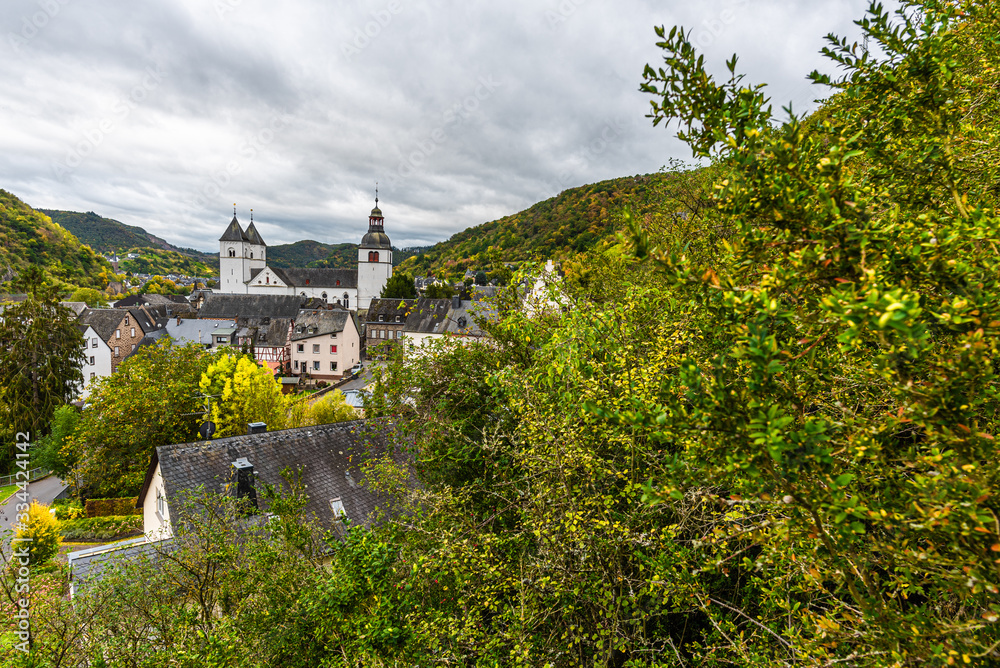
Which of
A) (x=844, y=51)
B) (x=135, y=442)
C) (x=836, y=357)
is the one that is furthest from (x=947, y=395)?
(x=135, y=442)

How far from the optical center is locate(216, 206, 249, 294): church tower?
97.6 metres

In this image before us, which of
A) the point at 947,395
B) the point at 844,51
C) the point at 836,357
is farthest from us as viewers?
the point at 844,51

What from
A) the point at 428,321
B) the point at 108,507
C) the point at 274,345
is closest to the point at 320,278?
the point at 274,345

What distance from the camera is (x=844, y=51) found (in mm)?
3219

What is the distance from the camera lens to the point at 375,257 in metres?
85.8

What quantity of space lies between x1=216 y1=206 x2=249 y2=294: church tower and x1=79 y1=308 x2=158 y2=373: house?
49.8 metres

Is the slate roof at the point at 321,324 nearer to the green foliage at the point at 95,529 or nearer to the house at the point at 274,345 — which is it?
the house at the point at 274,345

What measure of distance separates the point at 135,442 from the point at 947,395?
26799 mm

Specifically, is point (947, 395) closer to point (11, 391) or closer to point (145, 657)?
point (145, 657)

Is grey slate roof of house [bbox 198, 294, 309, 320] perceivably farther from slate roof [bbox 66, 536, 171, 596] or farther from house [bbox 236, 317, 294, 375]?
slate roof [bbox 66, 536, 171, 596]

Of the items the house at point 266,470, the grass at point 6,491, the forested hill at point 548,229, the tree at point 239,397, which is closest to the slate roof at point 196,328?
the forested hill at point 548,229

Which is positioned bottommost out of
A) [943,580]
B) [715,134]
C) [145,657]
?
[145,657]

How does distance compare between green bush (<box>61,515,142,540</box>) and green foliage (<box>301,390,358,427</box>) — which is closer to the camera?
green bush (<box>61,515,142,540</box>)

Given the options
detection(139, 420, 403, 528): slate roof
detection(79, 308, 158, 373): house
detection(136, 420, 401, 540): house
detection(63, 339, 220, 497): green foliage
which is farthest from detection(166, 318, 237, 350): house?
detection(139, 420, 403, 528): slate roof
